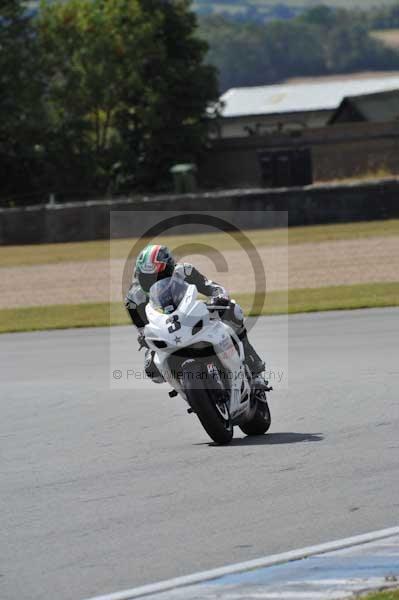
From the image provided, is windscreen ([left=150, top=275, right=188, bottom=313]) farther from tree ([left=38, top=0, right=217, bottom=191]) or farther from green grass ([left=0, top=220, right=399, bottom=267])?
tree ([left=38, top=0, right=217, bottom=191])

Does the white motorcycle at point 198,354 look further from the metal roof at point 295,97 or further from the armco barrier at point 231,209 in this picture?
the metal roof at point 295,97

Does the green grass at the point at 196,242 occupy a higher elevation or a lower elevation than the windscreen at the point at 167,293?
higher

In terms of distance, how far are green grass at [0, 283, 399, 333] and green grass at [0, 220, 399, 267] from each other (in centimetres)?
803

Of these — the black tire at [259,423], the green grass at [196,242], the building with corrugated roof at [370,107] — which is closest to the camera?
the black tire at [259,423]

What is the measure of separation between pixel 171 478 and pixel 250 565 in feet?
6.80

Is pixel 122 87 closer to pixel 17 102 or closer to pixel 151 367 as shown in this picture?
pixel 17 102

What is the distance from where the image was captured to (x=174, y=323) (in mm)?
8500

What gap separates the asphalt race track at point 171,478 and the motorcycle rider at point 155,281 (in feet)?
2.47

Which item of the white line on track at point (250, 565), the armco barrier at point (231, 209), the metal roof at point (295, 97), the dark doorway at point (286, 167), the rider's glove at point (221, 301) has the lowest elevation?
the white line on track at point (250, 565)

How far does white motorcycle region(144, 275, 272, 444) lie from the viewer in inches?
332

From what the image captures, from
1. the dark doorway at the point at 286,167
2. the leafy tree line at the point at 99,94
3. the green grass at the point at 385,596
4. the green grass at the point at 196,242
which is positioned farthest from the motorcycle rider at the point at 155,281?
the leafy tree line at the point at 99,94

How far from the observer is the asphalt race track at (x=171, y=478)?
5.97 m

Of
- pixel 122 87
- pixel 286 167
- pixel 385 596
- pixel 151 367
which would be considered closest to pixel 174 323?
pixel 151 367

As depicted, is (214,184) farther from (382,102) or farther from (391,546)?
(391,546)
